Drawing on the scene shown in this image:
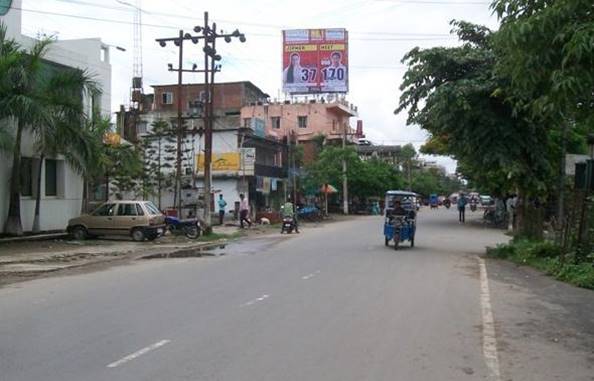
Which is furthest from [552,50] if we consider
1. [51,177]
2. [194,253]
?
[51,177]

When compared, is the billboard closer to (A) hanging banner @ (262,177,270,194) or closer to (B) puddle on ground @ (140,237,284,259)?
(A) hanging banner @ (262,177,270,194)

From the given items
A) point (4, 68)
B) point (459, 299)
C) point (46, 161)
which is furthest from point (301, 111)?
point (459, 299)

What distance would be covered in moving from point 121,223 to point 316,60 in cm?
4602

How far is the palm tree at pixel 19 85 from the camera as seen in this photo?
2284 centimetres

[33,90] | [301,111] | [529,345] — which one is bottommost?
[529,345]

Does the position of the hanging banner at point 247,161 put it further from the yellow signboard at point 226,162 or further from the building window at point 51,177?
the building window at point 51,177

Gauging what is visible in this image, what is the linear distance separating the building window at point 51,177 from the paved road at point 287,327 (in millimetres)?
13128

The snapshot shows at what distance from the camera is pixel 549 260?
18500mm

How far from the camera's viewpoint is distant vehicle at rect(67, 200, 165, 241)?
26.9 metres

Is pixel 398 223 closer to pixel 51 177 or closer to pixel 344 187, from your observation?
pixel 51 177

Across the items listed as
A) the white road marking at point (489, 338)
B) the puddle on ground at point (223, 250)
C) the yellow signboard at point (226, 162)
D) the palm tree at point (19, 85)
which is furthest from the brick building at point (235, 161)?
the white road marking at point (489, 338)

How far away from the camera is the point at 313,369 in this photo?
6855 mm

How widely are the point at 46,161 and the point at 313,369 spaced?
24016 millimetres

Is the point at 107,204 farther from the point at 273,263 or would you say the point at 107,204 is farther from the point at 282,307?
the point at 282,307
